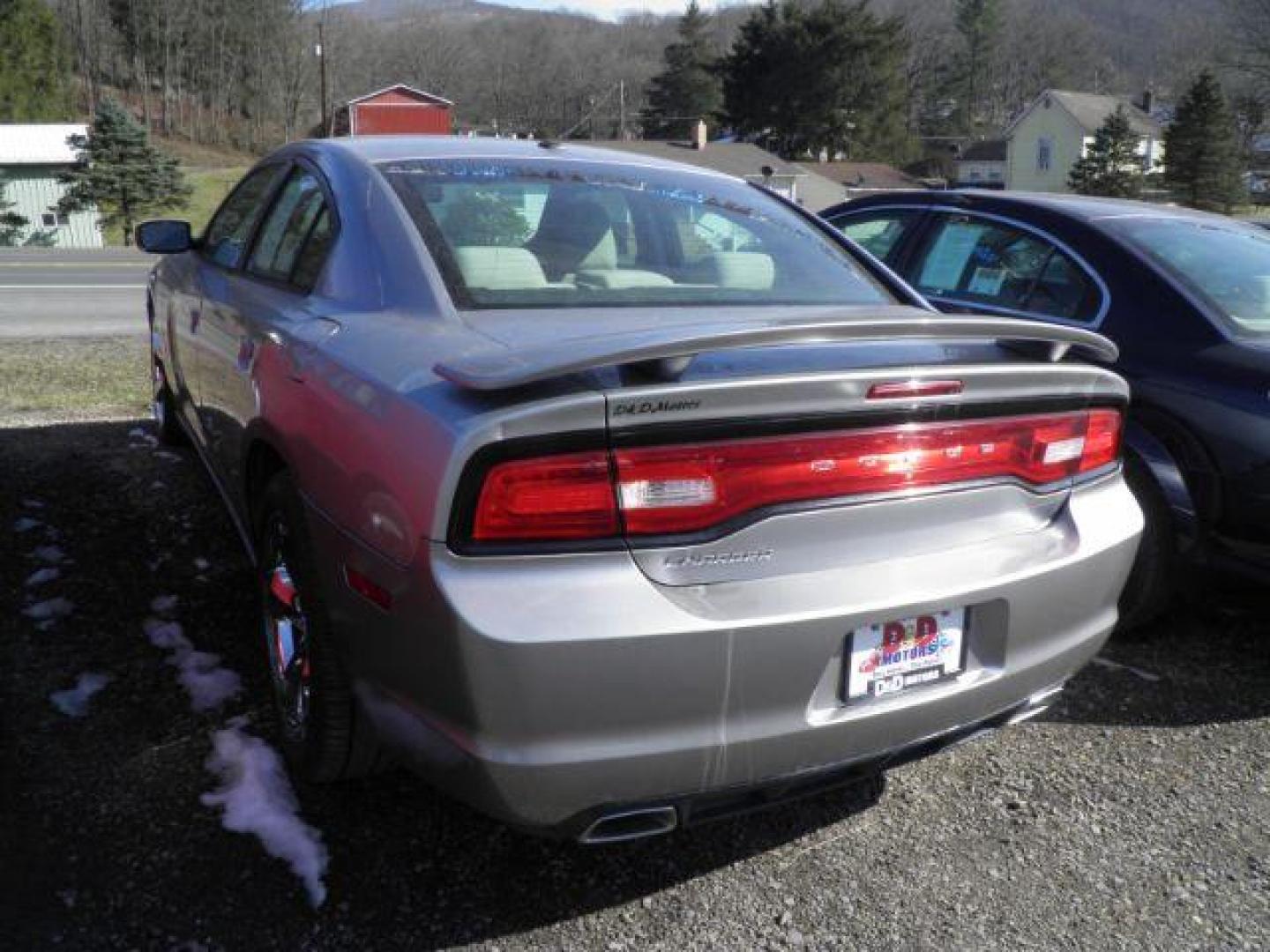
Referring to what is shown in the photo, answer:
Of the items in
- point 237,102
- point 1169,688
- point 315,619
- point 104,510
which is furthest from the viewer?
point 237,102

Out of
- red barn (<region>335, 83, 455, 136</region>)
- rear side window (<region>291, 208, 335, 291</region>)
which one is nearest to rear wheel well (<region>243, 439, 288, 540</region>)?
rear side window (<region>291, 208, 335, 291</region>)

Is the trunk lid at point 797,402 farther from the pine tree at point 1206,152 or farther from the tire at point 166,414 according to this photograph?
the pine tree at point 1206,152

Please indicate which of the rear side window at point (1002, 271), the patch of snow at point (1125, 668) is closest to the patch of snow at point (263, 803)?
the patch of snow at point (1125, 668)

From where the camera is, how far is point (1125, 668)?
3.80 metres

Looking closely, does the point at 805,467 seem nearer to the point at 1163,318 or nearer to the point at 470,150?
the point at 470,150

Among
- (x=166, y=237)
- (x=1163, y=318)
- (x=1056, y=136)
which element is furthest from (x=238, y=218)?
(x=1056, y=136)

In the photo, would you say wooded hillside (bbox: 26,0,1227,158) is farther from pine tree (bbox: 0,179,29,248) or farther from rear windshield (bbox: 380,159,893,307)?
rear windshield (bbox: 380,159,893,307)

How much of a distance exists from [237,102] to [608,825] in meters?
89.8

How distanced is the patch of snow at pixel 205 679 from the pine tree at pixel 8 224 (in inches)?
1612

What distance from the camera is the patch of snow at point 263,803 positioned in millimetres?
2539

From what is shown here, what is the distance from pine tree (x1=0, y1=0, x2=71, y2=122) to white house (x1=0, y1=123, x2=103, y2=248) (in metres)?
21.8

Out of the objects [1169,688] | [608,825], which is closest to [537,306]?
[608,825]

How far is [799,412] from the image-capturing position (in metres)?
2.05

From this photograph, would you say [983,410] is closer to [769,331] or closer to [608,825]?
[769,331]
